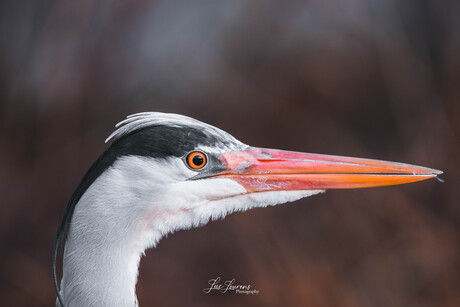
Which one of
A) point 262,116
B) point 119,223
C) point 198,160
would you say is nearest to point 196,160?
point 198,160

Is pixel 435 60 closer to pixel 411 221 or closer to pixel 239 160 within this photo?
pixel 411 221

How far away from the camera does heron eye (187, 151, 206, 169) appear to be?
515 mm

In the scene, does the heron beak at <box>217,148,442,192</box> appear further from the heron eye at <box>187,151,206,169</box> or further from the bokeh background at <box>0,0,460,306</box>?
the bokeh background at <box>0,0,460,306</box>

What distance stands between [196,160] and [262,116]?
0.82 meters

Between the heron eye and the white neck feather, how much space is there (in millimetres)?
10

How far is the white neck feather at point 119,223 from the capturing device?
49 cm

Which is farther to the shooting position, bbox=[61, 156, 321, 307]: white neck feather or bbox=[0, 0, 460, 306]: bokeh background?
bbox=[0, 0, 460, 306]: bokeh background

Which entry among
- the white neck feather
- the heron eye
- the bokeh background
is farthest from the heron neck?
the bokeh background

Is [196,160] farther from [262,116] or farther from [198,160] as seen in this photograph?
[262,116]

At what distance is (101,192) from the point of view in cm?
49

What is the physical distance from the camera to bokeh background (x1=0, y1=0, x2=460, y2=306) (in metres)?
1.20

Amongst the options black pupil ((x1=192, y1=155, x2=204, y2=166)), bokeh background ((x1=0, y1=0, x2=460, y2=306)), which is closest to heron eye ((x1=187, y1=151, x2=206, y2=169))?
black pupil ((x1=192, y1=155, x2=204, y2=166))

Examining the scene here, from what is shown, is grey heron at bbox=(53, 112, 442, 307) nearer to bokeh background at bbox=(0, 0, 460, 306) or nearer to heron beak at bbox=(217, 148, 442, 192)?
heron beak at bbox=(217, 148, 442, 192)

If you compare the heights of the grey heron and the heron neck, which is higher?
the grey heron
